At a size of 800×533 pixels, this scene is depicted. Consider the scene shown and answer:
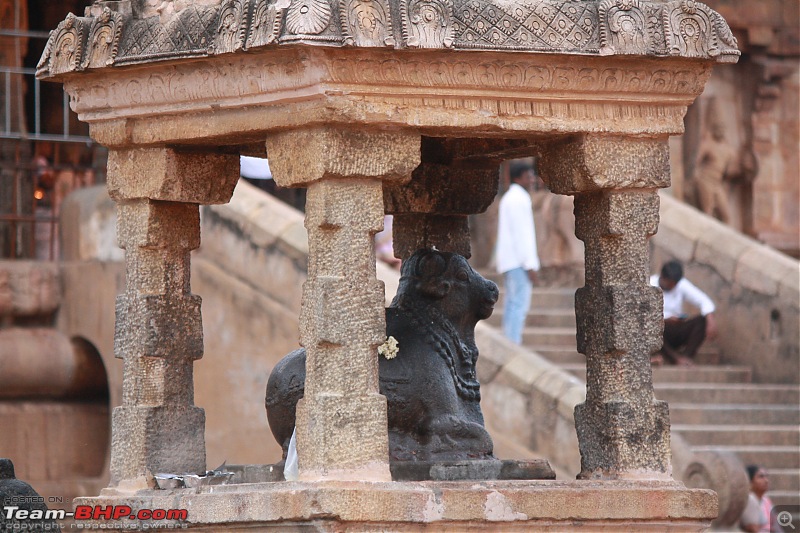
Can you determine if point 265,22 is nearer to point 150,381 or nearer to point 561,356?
point 150,381

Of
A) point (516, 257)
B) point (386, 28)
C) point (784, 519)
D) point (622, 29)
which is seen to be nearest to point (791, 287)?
point (516, 257)

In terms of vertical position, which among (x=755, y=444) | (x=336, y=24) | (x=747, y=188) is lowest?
(x=755, y=444)

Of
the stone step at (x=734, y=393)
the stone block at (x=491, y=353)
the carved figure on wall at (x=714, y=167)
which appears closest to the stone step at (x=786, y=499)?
the stone step at (x=734, y=393)

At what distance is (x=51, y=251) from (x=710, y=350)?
4.92 metres

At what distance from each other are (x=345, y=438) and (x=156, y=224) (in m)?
1.34

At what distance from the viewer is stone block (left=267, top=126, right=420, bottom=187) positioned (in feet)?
20.0

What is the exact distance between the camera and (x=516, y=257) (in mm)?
12531

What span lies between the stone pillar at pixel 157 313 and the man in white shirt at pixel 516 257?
18.5 feet

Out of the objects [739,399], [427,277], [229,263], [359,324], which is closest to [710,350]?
[739,399]

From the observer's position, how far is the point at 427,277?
6934 millimetres

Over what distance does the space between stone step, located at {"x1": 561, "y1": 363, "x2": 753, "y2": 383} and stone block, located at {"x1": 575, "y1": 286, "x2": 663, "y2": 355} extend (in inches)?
241

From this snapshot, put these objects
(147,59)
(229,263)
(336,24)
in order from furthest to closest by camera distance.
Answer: (229,263) < (147,59) < (336,24)

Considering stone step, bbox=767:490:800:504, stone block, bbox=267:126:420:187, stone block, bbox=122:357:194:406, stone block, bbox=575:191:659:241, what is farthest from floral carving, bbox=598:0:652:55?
stone step, bbox=767:490:800:504

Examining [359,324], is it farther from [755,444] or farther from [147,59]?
[755,444]
